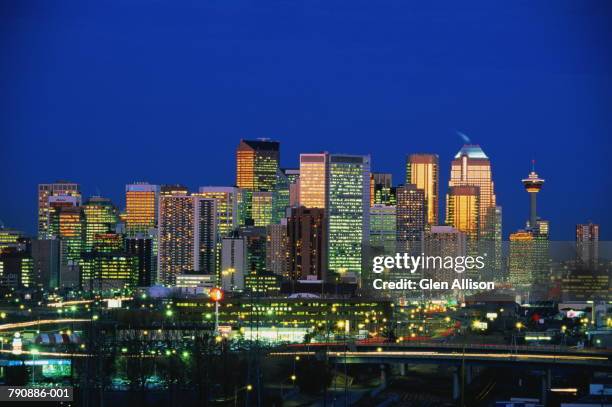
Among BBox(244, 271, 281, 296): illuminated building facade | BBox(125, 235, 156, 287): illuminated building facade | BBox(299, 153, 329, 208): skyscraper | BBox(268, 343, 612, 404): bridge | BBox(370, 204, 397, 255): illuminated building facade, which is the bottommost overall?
BBox(268, 343, 612, 404): bridge

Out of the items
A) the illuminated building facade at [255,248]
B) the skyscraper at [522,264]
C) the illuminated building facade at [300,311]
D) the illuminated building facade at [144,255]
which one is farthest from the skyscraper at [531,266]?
the illuminated building facade at [144,255]

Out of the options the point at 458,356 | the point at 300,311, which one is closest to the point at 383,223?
the point at 300,311

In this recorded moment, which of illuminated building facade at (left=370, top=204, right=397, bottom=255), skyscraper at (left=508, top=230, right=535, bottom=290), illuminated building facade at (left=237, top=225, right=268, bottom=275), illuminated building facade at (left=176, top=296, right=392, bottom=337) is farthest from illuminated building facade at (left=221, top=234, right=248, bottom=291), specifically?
illuminated building facade at (left=176, top=296, right=392, bottom=337)

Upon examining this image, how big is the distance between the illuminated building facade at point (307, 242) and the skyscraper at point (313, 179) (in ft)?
37.8

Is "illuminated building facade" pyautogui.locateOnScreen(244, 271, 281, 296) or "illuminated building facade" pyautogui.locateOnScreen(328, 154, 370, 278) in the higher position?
"illuminated building facade" pyautogui.locateOnScreen(328, 154, 370, 278)

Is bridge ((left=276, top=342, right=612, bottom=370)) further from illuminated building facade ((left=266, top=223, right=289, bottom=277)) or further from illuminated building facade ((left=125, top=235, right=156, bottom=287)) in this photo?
illuminated building facade ((left=125, top=235, right=156, bottom=287))

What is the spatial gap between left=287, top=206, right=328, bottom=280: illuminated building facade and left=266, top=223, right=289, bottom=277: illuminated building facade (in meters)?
1.07

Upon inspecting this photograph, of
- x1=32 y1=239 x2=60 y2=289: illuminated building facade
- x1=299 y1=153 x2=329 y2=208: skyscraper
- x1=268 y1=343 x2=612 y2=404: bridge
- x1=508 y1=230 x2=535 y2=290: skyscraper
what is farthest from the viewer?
x1=299 y1=153 x2=329 y2=208: skyscraper

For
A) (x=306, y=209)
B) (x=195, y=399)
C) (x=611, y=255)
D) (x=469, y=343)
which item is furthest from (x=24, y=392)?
(x=306, y=209)

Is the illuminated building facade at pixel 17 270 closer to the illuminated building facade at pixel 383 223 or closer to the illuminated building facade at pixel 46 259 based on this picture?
the illuminated building facade at pixel 46 259

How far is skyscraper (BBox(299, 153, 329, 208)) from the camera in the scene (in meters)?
117

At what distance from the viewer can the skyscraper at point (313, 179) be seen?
116562 mm

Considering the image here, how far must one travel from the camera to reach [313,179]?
116938mm

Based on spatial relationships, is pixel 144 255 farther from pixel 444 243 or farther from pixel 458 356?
pixel 458 356
